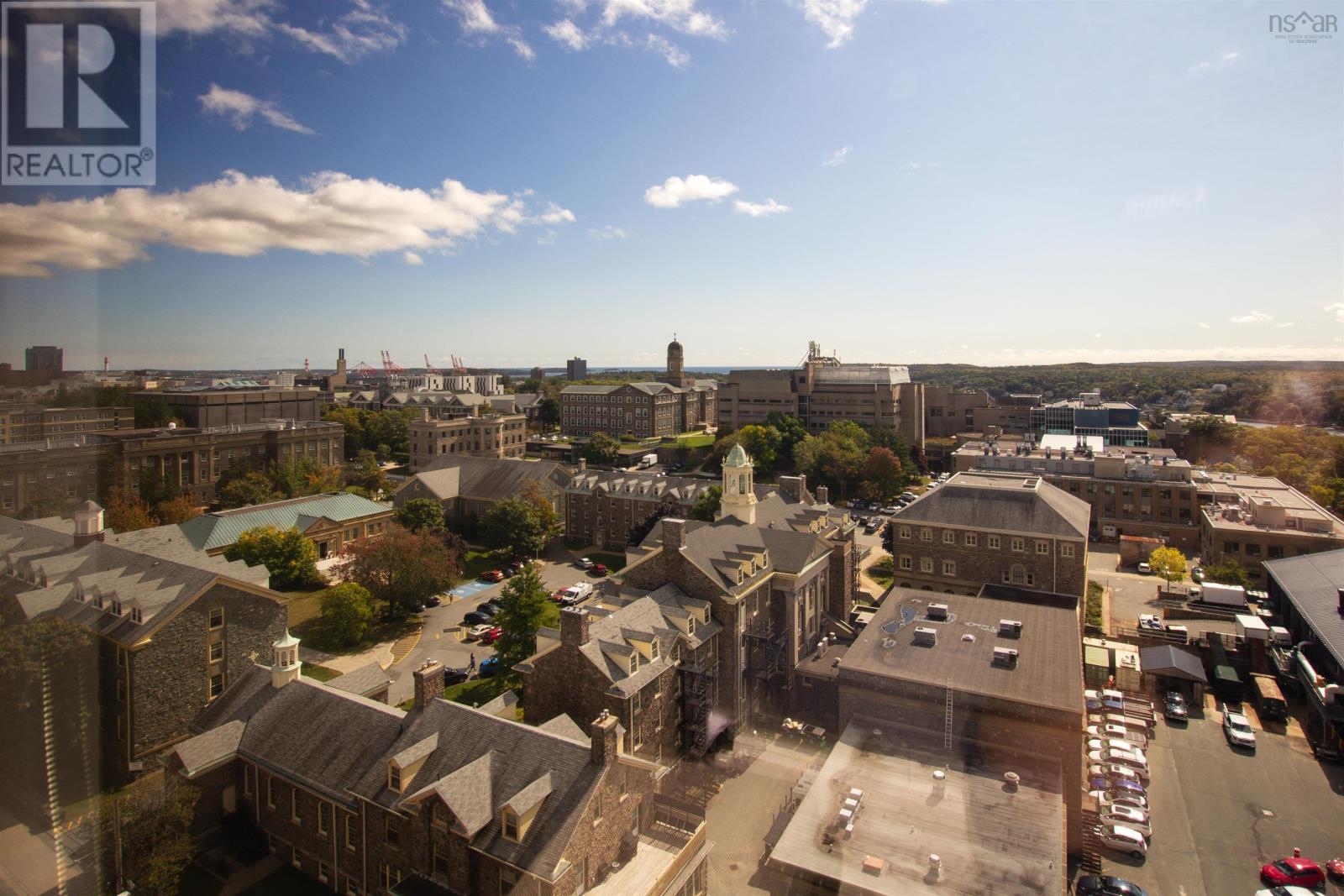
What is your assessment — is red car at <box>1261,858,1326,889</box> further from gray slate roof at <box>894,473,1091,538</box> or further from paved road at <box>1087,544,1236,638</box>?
gray slate roof at <box>894,473,1091,538</box>

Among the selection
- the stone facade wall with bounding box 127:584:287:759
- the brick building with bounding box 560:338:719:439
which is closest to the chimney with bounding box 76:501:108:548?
the stone facade wall with bounding box 127:584:287:759

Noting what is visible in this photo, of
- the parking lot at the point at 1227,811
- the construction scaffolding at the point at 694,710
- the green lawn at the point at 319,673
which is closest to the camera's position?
the parking lot at the point at 1227,811

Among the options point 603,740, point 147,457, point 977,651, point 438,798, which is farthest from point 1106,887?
point 147,457

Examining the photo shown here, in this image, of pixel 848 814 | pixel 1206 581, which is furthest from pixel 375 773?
pixel 1206 581

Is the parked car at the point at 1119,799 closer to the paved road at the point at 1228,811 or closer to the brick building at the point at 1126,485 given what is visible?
the paved road at the point at 1228,811

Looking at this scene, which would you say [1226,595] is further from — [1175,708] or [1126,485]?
[1126,485]

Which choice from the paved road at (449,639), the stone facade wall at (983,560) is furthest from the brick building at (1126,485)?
the paved road at (449,639)
